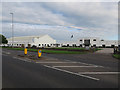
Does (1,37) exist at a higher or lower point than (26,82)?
higher

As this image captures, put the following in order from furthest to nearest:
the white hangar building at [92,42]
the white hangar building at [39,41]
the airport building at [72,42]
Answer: the white hangar building at [92,42] → the airport building at [72,42] → the white hangar building at [39,41]

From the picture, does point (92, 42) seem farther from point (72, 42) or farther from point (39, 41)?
point (39, 41)

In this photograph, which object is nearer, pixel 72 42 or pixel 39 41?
pixel 39 41

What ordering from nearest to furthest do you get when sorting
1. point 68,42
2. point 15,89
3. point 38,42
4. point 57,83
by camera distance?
point 15,89 → point 57,83 → point 38,42 → point 68,42

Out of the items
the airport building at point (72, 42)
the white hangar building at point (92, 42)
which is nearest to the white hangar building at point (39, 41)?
the airport building at point (72, 42)

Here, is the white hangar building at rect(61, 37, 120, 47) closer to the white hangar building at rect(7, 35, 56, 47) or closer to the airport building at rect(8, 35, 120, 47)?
the airport building at rect(8, 35, 120, 47)

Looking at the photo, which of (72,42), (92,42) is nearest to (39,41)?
(72,42)

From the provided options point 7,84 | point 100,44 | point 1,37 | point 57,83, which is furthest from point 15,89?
point 1,37

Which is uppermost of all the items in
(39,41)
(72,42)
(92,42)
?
(39,41)

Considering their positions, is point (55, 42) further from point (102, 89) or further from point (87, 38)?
point (102, 89)

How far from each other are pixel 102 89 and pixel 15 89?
3.47 m

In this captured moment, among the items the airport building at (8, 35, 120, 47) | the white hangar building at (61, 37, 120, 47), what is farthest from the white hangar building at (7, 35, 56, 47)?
the white hangar building at (61, 37, 120, 47)

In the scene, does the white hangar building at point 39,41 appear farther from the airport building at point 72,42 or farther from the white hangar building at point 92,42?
the white hangar building at point 92,42

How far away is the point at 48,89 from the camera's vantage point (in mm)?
4832
